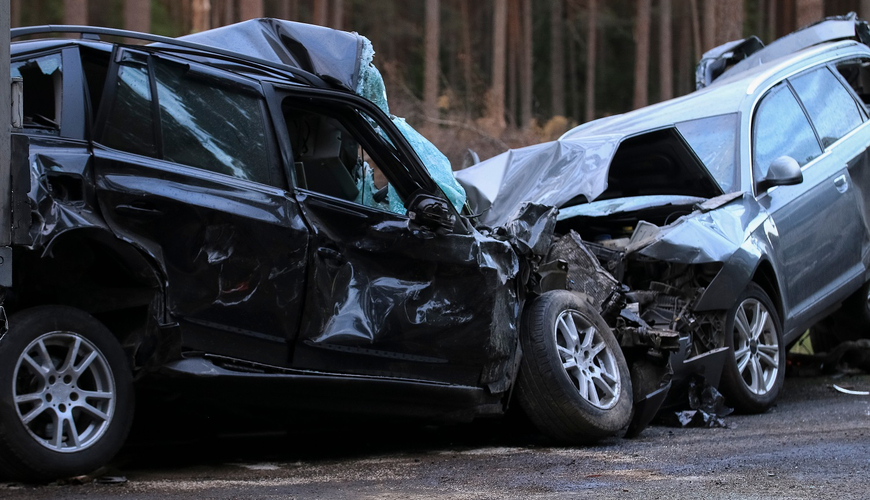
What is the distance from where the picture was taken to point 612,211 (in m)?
6.94

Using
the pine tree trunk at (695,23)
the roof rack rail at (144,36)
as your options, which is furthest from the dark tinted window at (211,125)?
the pine tree trunk at (695,23)

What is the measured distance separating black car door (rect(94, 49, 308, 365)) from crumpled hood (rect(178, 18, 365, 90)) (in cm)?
107

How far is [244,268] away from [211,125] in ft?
2.26

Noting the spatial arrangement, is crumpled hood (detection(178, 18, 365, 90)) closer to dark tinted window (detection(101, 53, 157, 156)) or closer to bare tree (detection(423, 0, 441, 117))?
dark tinted window (detection(101, 53, 157, 156))

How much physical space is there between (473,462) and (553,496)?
3.35ft

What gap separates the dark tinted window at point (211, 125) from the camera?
4336 mm

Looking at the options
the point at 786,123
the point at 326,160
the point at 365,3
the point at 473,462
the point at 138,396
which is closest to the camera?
the point at 138,396

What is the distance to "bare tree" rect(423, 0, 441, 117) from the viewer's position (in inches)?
871

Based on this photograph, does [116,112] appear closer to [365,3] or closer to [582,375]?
[582,375]

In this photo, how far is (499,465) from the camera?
15.9 ft

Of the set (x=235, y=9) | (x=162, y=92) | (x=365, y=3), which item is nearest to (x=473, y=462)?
(x=162, y=92)

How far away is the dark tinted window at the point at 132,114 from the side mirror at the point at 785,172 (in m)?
4.39

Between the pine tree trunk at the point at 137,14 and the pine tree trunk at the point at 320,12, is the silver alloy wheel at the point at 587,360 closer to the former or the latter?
the pine tree trunk at the point at 137,14

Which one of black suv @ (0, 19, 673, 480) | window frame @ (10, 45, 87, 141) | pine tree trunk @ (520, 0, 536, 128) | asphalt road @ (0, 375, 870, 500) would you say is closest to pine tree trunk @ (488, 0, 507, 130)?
pine tree trunk @ (520, 0, 536, 128)
